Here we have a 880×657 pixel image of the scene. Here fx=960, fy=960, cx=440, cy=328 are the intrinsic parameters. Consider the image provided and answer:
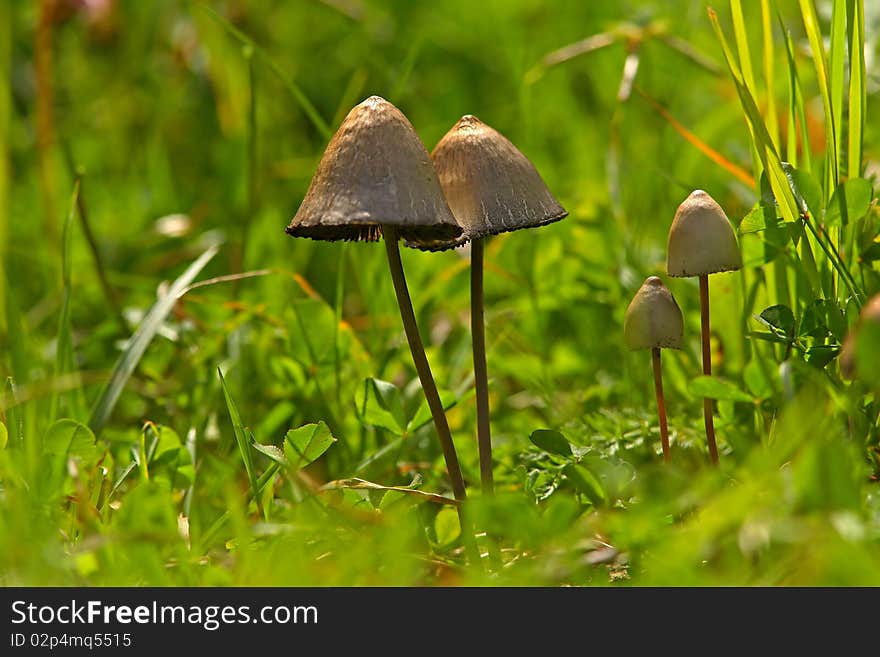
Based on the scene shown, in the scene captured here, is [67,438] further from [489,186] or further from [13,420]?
[489,186]

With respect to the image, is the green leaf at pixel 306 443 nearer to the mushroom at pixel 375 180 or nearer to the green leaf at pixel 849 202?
the mushroom at pixel 375 180

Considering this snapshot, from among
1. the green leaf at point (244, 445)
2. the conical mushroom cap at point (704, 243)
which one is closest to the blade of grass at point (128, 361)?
the green leaf at point (244, 445)

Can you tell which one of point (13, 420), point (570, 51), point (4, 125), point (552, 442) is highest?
point (570, 51)

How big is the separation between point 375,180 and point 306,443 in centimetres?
53

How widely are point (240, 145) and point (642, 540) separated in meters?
2.88

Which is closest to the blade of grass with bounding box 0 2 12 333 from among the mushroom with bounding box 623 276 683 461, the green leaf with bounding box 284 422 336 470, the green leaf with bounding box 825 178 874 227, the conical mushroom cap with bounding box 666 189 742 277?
the green leaf with bounding box 284 422 336 470

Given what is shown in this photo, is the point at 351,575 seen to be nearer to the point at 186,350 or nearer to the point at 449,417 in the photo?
the point at 449,417

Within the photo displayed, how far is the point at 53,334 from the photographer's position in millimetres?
3035

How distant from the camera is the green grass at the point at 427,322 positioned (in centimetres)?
149

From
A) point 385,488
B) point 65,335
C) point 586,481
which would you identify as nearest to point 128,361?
point 65,335

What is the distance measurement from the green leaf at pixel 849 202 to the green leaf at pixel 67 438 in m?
1.46

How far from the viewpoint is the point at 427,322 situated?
2.97 m
